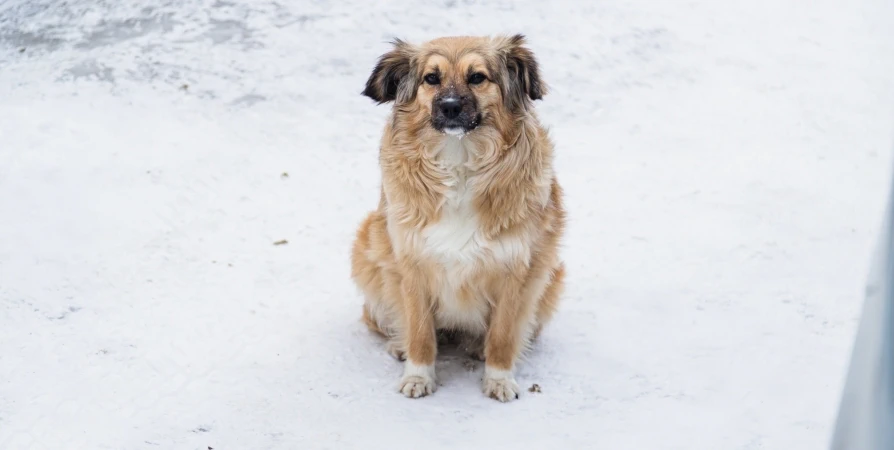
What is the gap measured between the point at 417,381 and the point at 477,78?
1248mm

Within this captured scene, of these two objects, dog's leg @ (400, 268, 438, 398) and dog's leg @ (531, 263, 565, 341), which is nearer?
dog's leg @ (400, 268, 438, 398)

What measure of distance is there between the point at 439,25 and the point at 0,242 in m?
3.64

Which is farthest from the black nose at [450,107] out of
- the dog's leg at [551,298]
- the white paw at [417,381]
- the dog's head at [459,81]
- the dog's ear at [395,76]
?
the white paw at [417,381]

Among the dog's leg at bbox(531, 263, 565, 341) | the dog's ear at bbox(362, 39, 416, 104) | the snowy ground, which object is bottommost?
the snowy ground

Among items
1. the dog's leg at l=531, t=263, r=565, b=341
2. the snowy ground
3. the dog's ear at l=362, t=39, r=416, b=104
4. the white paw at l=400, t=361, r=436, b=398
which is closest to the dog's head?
the dog's ear at l=362, t=39, r=416, b=104

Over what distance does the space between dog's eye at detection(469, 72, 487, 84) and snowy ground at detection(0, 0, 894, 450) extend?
50.1 inches

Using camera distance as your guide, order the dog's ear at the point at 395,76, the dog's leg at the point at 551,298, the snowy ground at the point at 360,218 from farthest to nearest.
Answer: the dog's leg at the point at 551,298, the dog's ear at the point at 395,76, the snowy ground at the point at 360,218

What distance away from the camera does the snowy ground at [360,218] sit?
337 centimetres

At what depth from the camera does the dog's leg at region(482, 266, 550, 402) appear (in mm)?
3539

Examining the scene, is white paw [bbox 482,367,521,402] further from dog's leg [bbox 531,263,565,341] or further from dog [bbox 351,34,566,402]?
dog's leg [bbox 531,263,565,341]

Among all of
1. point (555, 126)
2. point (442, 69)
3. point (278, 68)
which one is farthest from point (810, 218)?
point (278, 68)

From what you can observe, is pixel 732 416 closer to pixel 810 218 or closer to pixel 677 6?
pixel 810 218

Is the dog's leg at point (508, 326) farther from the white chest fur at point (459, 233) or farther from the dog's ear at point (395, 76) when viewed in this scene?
the dog's ear at point (395, 76)

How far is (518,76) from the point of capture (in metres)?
3.47
